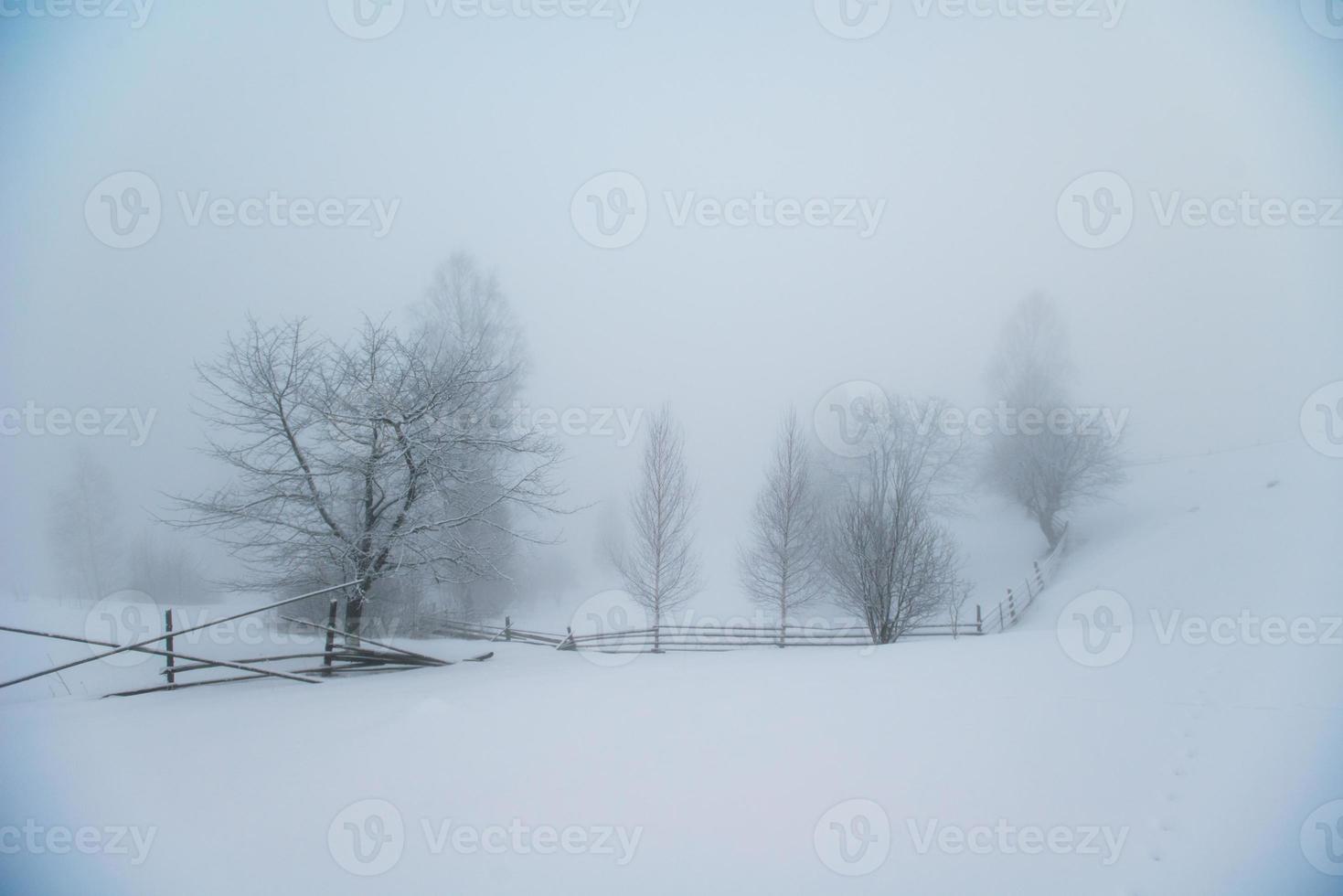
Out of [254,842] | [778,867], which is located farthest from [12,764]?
[778,867]

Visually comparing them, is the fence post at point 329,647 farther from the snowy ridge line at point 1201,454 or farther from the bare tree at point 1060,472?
the snowy ridge line at point 1201,454

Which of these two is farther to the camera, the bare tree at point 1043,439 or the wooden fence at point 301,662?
the bare tree at point 1043,439

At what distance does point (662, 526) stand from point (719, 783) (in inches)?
407

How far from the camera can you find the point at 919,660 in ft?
21.5

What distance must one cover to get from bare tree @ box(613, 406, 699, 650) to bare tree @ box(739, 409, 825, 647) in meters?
2.15

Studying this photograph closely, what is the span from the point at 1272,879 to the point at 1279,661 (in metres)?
4.54

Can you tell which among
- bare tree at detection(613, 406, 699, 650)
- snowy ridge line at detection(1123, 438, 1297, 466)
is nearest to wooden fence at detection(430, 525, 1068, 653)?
bare tree at detection(613, 406, 699, 650)

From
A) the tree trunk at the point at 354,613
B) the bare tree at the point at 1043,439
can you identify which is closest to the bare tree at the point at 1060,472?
the bare tree at the point at 1043,439

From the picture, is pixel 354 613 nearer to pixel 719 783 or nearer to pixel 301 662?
pixel 301 662

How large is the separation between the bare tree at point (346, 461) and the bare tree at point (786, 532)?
7.65 meters

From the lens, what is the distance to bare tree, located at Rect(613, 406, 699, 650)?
13727 mm

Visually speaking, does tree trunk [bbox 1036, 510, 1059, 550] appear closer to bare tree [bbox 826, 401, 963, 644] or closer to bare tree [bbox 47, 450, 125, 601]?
bare tree [bbox 826, 401, 963, 644]

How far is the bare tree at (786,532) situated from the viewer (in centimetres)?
1428

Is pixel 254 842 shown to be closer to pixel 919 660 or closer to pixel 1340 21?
pixel 919 660
